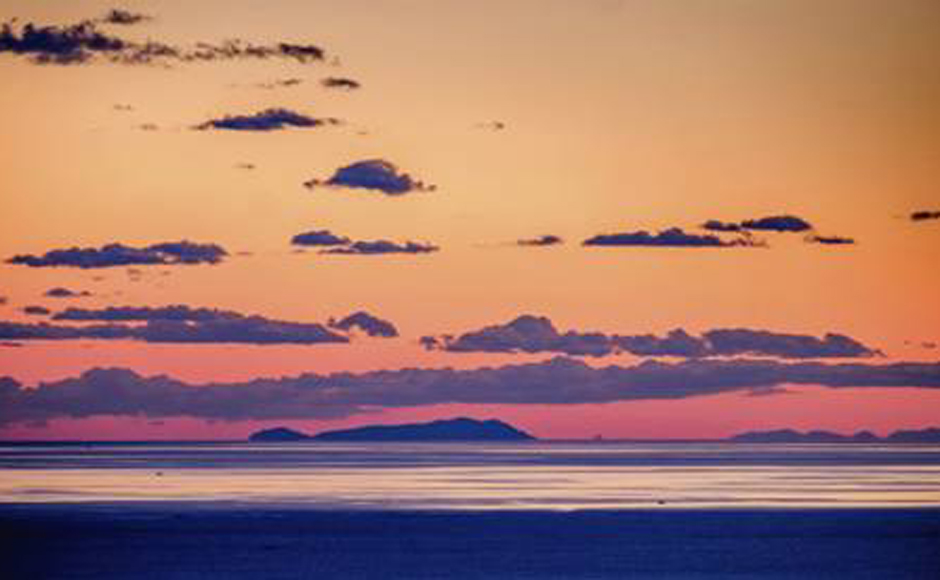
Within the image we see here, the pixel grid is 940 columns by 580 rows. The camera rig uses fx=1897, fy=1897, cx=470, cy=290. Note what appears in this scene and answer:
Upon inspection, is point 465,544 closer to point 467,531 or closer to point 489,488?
A: point 467,531

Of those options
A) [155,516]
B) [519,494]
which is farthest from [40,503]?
[519,494]

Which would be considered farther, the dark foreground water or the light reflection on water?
the light reflection on water

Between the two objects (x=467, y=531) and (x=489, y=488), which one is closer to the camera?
(x=467, y=531)

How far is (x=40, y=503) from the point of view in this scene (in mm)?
83625

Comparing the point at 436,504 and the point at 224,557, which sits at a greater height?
the point at 436,504

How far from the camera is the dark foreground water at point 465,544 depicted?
51812 mm

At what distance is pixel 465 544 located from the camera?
60094 millimetres

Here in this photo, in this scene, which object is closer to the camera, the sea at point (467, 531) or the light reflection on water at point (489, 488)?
the sea at point (467, 531)

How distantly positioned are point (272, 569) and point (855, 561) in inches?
664

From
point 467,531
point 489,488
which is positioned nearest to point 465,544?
point 467,531

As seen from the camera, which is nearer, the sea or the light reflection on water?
the sea

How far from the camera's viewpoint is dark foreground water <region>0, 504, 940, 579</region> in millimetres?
51812

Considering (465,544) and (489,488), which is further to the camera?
(489,488)

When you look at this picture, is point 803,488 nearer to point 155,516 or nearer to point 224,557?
point 155,516
